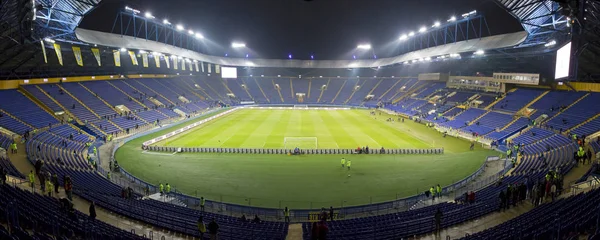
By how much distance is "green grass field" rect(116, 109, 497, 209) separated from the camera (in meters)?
24.5

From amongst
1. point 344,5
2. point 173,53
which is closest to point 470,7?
point 344,5

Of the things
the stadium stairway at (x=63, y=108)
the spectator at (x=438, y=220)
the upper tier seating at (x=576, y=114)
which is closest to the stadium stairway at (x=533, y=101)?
the upper tier seating at (x=576, y=114)

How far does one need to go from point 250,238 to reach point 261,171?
16.6 metres

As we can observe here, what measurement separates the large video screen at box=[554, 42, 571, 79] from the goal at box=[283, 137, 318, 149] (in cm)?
2225

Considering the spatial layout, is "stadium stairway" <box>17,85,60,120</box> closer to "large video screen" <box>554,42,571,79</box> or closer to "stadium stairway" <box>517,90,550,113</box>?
"large video screen" <box>554,42,571,79</box>

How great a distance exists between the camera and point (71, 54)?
5109 cm

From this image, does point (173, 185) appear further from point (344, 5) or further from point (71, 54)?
point (344, 5)

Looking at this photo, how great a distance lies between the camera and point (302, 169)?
31.0 metres

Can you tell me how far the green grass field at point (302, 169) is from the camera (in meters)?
24.5

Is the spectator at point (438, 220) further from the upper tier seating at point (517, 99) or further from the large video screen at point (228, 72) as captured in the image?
the large video screen at point (228, 72)

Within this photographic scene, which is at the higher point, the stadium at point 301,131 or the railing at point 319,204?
the stadium at point 301,131

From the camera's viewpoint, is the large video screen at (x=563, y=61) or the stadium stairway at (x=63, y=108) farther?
the stadium stairway at (x=63, y=108)

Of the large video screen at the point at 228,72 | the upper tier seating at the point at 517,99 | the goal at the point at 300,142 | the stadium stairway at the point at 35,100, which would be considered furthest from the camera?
the large video screen at the point at 228,72

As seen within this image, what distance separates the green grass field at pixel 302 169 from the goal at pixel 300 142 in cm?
73
